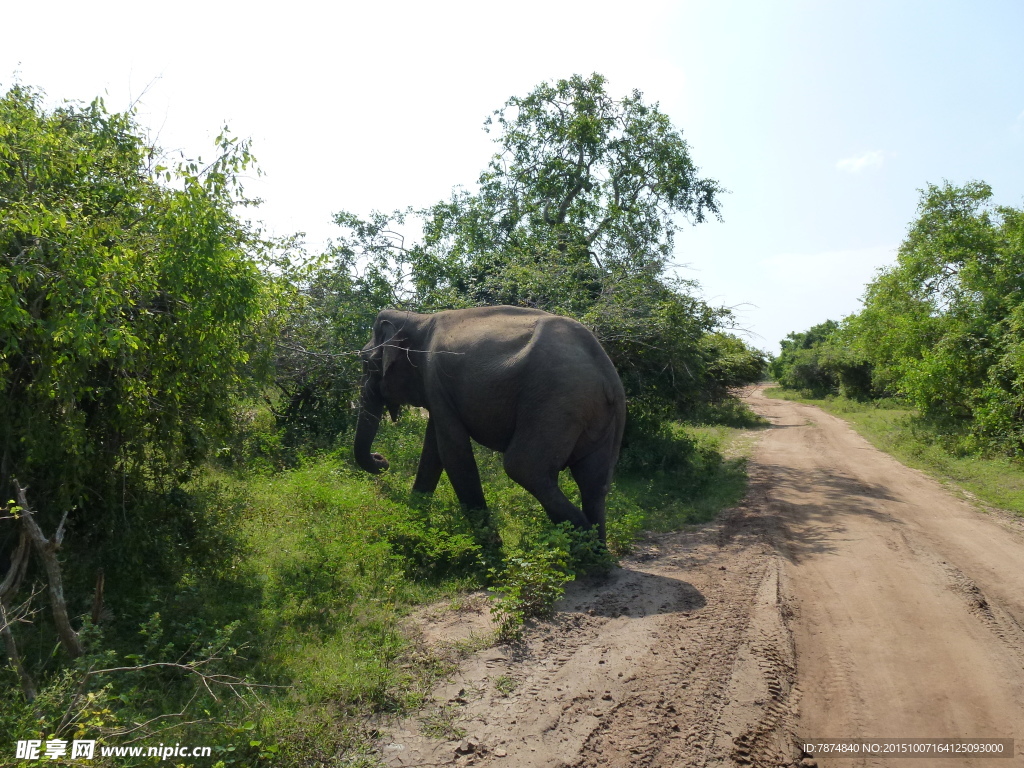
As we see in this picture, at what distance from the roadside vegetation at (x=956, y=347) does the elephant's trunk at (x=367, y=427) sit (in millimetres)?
9138

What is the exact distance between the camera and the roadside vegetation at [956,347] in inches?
531

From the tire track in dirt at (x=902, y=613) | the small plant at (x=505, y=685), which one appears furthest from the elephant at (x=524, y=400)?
the small plant at (x=505, y=685)

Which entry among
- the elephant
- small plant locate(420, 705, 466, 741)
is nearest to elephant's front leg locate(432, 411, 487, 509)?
the elephant

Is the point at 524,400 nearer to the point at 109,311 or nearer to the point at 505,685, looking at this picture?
the point at 505,685

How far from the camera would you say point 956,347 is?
53.6 feet

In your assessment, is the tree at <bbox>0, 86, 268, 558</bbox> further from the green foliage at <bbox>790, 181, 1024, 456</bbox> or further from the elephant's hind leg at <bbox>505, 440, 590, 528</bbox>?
the green foliage at <bbox>790, 181, 1024, 456</bbox>

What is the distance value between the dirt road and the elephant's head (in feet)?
12.0

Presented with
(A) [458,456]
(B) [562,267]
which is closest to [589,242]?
(B) [562,267]

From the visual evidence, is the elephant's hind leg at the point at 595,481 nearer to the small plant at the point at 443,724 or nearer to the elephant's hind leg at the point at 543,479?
the elephant's hind leg at the point at 543,479

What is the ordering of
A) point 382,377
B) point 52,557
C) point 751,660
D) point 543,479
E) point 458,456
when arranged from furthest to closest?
point 382,377 → point 458,456 → point 543,479 → point 751,660 → point 52,557

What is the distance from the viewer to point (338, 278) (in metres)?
13.0

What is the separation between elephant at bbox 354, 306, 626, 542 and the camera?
704 centimetres

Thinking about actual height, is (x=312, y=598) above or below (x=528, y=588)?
below

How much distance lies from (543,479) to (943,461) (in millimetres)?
10809
